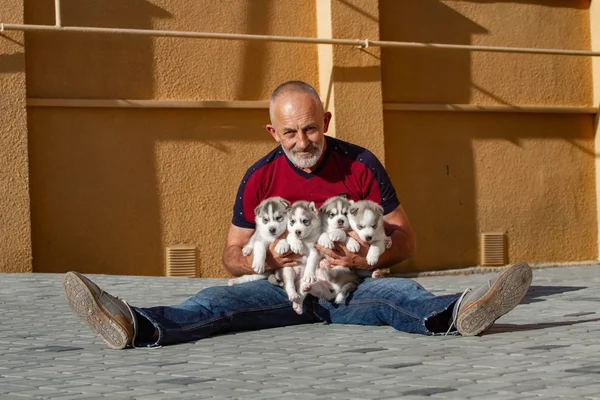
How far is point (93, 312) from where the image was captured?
18.7ft

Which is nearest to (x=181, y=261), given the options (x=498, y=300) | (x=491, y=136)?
(x=491, y=136)

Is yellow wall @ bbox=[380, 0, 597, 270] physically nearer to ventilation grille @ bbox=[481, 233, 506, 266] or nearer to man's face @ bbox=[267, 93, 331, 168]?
ventilation grille @ bbox=[481, 233, 506, 266]

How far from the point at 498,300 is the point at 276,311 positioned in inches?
56.5

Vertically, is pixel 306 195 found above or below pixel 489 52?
below

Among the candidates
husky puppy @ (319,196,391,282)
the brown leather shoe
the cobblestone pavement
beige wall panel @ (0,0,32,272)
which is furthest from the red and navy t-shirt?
beige wall panel @ (0,0,32,272)

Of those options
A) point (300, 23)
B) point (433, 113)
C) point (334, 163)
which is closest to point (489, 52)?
point (433, 113)

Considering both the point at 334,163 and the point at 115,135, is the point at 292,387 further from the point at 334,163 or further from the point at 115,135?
the point at 115,135

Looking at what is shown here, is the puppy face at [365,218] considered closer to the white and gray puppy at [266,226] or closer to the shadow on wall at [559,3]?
the white and gray puppy at [266,226]

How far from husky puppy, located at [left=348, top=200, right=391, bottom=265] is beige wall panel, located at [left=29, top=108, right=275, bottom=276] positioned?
5988mm

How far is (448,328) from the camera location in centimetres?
605

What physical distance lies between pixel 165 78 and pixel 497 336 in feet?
22.7

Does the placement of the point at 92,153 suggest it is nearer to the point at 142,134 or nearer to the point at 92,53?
the point at 142,134

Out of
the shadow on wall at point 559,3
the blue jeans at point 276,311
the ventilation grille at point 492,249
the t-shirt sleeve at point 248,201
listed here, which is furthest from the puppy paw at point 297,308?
the shadow on wall at point 559,3

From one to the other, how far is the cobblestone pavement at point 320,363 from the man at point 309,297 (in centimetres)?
10
